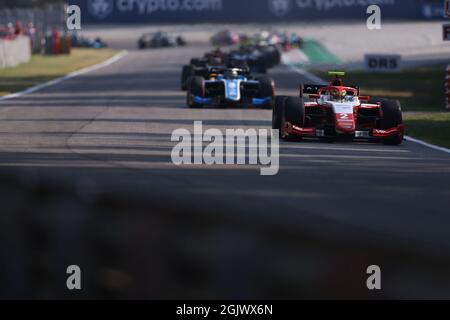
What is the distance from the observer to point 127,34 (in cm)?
10669

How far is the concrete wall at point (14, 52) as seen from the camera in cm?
4681

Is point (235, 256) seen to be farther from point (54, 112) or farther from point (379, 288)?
point (54, 112)

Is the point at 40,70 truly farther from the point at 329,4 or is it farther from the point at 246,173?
the point at 246,173

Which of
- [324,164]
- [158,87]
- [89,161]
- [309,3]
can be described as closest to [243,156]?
[324,164]

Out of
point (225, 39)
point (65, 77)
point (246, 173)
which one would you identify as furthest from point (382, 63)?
point (225, 39)

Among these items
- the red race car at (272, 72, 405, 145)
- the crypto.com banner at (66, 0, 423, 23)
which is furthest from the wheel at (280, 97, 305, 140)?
the crypto.com banner at (66, 0, 423, 23)

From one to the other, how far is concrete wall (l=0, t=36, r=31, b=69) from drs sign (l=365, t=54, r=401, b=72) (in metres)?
14.7

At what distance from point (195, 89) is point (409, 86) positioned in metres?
15.4

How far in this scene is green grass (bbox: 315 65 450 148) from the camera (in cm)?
2084

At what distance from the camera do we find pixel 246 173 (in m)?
12.4

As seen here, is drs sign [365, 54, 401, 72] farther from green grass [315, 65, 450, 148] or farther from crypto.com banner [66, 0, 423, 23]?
crypto.com banner [66, 0, 423, 23]

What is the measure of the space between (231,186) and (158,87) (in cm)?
2519

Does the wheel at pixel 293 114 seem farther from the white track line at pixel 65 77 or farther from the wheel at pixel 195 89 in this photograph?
the white track line at pixel 65 77

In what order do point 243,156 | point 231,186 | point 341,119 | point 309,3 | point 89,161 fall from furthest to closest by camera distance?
1. point 309,3
2. point 341,119
3. point 243,156
4. point 89,161
5. point 231,186
